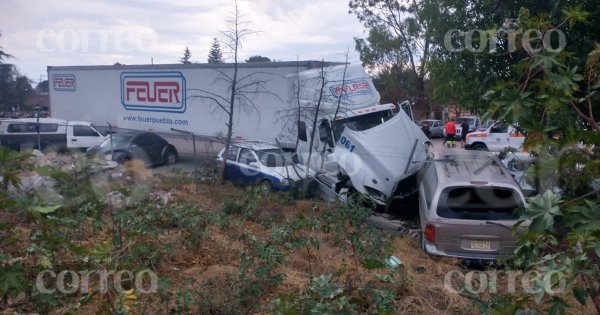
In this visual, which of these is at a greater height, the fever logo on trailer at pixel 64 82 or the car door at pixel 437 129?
the fever logo on trailer at pixel 64 82

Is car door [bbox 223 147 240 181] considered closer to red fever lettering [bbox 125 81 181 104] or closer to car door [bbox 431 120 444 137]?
red fever lettering [bbox 125 81 181 104]

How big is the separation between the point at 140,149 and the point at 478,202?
12.6 meters

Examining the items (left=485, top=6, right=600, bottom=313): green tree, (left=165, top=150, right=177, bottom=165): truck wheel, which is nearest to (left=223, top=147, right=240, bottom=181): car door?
(left=165, top=150, right=177, bottom=165): truck wheel

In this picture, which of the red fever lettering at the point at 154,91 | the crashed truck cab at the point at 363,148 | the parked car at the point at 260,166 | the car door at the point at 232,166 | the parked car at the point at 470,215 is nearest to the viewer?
the parked car at the point at 470,215

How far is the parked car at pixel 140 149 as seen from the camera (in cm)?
1771

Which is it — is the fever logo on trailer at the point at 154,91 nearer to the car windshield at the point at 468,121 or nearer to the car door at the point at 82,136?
the car door at the point at 82,136

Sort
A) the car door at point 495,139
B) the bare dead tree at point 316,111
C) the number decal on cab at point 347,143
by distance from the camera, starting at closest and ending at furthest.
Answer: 1. the number decal on cab at point 347,143
2. the bare dead tree at point 316,111
3. the car door at point 495,139

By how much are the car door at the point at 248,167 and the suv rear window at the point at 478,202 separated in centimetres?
645

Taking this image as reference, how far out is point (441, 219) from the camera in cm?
816

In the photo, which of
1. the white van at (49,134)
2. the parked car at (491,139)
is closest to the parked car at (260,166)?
the white van at (49,134)

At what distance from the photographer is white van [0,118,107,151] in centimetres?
1952

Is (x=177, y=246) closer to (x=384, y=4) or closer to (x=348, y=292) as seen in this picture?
(x=348, y=292)

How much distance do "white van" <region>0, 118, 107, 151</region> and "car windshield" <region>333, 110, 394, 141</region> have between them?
987 cm

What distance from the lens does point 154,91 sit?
65.2 feet
